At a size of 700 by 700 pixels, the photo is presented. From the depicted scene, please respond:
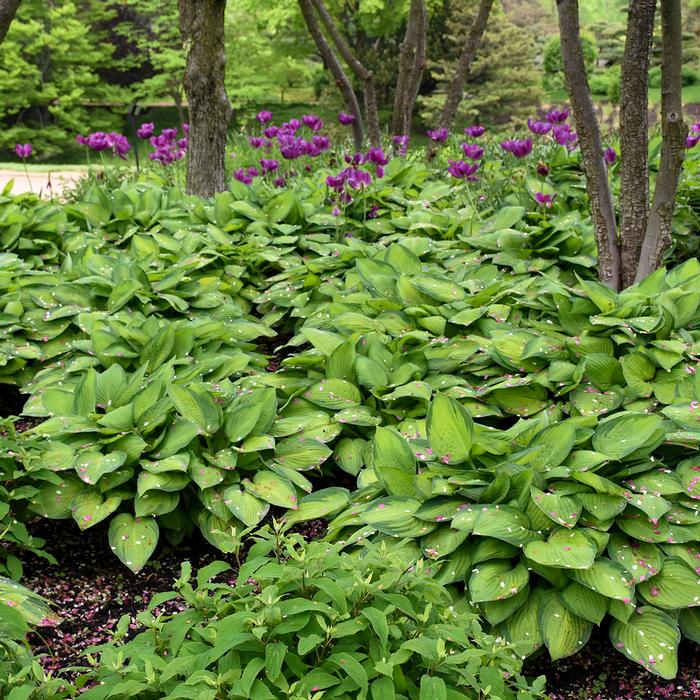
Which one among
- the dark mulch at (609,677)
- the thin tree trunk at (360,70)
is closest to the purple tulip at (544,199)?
the dark mulch at (609,677)

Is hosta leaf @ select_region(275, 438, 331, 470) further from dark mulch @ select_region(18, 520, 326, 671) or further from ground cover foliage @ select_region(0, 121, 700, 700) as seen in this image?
dark mulch @ select_region(18, 520, 326, 671)

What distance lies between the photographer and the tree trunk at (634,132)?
146 inches

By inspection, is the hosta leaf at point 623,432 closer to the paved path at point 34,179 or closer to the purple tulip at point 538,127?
the purple tulip at point 538,127

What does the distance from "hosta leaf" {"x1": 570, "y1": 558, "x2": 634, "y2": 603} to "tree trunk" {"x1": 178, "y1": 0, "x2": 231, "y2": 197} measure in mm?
4395

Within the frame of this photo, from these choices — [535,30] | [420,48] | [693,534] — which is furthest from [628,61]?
[535,30]

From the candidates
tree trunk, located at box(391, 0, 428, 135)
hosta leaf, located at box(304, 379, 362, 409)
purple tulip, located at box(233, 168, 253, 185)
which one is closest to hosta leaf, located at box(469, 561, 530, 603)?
hosta leaf, located at box(304, 379, 362, 409)

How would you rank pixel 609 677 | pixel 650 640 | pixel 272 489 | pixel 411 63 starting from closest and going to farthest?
pixel 650 640 → pixel 609 677 → pixel 272 489 → pixel 411 63

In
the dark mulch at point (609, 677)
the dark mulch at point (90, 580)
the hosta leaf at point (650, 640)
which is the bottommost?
the dark mulch at point (609, 677)

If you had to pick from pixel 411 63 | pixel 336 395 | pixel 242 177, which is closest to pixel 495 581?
pixel 336 395

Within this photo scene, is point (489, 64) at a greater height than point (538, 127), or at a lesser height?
greater

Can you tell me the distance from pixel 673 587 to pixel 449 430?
81 cm

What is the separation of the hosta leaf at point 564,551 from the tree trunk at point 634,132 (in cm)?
203

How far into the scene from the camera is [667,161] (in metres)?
3.91

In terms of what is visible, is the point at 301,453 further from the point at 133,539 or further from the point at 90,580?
the point at 90,580
